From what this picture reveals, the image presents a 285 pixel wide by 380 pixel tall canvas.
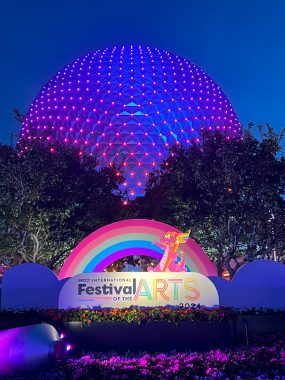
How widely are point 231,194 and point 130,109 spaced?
55.6ft

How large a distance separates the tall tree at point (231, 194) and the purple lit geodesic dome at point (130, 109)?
34.5ft

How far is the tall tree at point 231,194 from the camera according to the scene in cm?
2642

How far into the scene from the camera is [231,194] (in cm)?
2641

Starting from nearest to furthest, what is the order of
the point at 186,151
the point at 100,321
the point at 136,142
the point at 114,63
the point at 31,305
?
1. the point at 100,321
2. the point at 31,305
3. the point at 186,151
4. the point at 136,142
5. the point at 114,63

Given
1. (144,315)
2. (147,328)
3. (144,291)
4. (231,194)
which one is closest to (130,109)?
(231,194)

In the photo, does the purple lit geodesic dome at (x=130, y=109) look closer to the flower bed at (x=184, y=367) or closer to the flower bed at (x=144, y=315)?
the flower bed at (x=144, y=315)

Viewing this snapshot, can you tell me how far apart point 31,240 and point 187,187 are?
30.0ft

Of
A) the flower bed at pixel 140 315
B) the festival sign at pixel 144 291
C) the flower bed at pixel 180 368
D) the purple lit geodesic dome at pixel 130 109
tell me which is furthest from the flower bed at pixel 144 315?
the purple lit geodesic dome at pixel 130 109

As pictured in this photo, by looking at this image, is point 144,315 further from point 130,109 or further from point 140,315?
point 130,109

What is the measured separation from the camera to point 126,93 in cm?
4147

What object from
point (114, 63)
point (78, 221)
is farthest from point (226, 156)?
point (114, 63)

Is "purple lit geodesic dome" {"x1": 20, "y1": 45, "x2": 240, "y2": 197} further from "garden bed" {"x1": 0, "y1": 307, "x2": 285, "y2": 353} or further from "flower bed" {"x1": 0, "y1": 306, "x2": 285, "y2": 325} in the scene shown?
"garden bed" {"x1": 0, "y1": 307, "x2": 285, "y2": 353}

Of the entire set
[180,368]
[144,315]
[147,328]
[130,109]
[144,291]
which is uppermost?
[130,109]

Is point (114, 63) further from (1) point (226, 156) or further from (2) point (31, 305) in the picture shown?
(2) point (31, 305)
